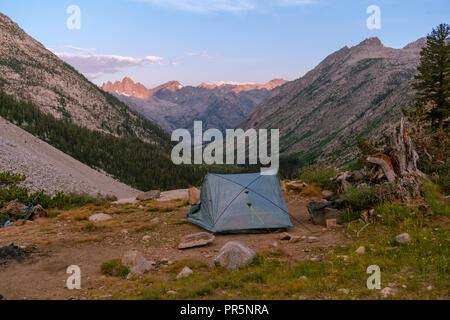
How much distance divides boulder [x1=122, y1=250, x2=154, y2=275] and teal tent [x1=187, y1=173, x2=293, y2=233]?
4.54m

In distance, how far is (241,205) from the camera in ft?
45.8

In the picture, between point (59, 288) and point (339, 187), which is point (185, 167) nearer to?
point (339, 187)

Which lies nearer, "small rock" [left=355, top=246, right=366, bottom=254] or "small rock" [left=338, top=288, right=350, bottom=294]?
"small rock" [left=338, top=288, right=350, bottom=294]

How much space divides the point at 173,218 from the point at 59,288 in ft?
29.1

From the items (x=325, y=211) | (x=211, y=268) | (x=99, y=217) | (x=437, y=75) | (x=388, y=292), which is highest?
(x=437, y=75)

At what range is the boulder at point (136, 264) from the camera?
8.87 m

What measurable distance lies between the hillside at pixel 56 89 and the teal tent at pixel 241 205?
350 feet

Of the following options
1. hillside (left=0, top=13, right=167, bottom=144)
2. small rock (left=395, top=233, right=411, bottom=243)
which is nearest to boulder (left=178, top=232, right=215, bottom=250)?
small rock (left=395, top=233, right=411, bottom=243)

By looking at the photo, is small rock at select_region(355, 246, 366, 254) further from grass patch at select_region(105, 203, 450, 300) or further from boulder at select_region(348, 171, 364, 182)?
boulder at select_region(348, 171, 364, 182)

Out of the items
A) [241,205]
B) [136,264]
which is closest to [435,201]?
[241,205]

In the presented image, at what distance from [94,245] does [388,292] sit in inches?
409

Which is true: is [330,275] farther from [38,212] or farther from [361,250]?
[38,212]

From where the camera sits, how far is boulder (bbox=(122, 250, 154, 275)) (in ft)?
29.1
